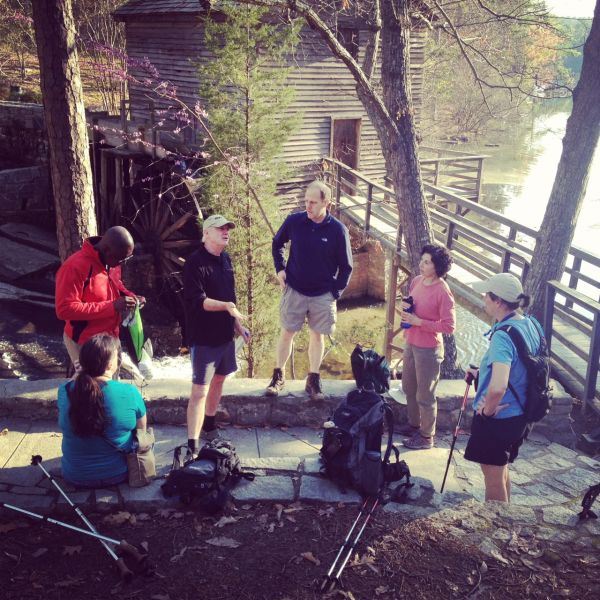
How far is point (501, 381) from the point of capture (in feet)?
11.8

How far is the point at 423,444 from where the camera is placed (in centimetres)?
→ 511

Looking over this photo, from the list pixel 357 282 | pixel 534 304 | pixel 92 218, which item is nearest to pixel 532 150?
pixel 357 282

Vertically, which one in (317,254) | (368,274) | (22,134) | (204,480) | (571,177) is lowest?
(368,274)

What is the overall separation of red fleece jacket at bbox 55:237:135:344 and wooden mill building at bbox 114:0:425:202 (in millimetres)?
11705

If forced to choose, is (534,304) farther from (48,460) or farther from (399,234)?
(48,460)

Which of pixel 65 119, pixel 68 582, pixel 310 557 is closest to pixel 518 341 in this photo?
pixel 310 557

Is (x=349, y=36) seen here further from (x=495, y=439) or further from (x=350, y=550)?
(x=350, y=550)

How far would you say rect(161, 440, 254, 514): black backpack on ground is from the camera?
3.72 m

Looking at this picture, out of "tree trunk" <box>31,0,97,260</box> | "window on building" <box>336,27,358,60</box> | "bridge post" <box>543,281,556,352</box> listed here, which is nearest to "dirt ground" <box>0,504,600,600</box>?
"tree trunk" <box>31,0,97,260</box>

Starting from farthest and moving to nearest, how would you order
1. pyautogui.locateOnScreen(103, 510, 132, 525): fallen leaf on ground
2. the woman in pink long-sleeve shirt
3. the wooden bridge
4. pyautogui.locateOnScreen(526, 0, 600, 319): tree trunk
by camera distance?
1. pyautogui.locateOnScreen(526, 0, 600, 319): tree trunk
2. the wooden bridge
3. the woman in pink long-sleeve shirt
4. pyautogui.locateOnScreen(103, 510, 132, 525): fallen leaf on ground

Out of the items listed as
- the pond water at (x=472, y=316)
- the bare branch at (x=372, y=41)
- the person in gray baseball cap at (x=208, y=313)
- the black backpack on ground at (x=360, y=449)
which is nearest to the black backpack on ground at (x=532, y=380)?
the black backpack on ground at (x=360, y=449)

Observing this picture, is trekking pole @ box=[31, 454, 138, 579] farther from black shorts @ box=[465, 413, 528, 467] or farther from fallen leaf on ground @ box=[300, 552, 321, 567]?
black shorts @ box=[465, 413, 528, 467]

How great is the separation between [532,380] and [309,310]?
6.41 ft

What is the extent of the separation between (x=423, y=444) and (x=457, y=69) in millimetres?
31612
